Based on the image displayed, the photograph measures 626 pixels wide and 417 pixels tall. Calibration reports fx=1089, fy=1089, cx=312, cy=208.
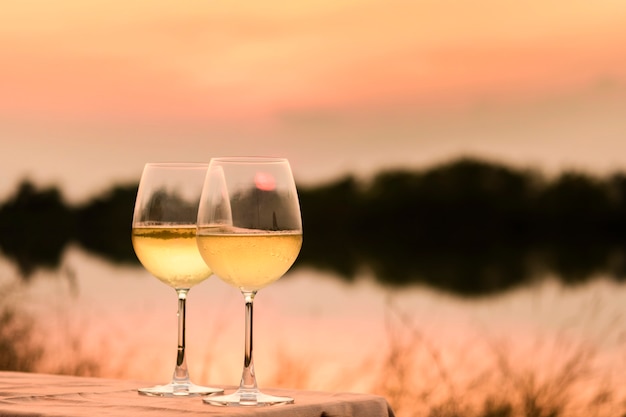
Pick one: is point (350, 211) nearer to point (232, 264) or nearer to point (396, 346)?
point (396, 346)

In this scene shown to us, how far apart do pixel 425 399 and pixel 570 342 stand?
3.14ft

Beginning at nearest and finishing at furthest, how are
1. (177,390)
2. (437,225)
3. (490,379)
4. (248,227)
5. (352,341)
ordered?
1. (248,227)
2. (177,390)
3. (490,379)
4. (352,341)
5. (437,225)

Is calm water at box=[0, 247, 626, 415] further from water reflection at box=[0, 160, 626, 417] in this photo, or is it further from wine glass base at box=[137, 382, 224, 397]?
wine glass base at box=[137, 382, 224, 397]

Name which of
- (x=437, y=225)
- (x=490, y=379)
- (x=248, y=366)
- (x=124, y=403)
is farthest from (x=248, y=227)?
(x=437, y=225)

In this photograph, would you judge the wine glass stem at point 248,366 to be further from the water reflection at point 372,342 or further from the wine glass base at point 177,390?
the water reflection at point 372,342

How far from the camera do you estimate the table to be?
5.60ft

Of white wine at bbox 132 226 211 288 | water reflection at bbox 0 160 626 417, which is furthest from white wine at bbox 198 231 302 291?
water reflection at bbox 0 160 626 417

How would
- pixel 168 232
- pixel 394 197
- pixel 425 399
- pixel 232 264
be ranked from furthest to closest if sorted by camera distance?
pixel 394 197
pixel 425 399
pixel 168 232
pixel 232 264

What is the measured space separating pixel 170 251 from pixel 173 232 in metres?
0.04

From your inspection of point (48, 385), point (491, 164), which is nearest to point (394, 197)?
point (491, 164)

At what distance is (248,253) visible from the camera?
178cm

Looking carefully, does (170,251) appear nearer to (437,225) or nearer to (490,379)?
(490,379)

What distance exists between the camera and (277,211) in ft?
5.91

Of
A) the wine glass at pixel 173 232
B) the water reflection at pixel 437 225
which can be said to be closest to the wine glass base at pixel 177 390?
the wine glass at pixel 173 232
